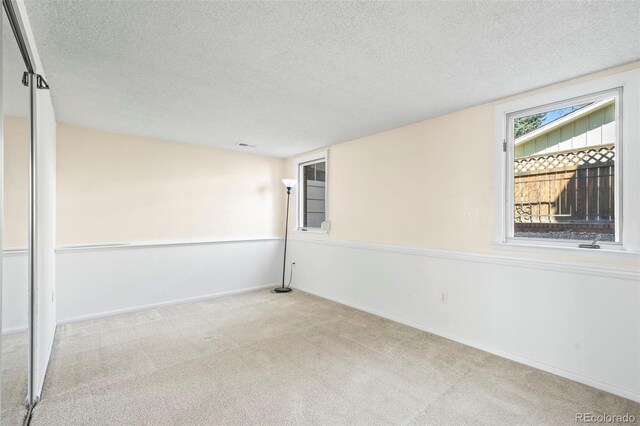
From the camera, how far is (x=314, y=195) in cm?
532

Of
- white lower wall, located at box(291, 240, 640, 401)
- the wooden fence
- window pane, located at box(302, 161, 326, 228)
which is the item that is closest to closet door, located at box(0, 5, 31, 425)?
white lower wall, located at box(291, 240, 640, 401)

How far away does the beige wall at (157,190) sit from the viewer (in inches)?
146

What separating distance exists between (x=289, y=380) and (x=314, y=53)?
2339mm

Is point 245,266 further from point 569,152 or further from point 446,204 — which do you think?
point 569,152

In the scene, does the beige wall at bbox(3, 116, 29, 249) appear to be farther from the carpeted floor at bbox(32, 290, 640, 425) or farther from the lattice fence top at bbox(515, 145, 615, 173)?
the lattice fence top at bbox(515, 145, 615, 173)

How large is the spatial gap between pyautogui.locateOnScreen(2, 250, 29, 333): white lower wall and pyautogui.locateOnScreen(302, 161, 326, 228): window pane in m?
3.77

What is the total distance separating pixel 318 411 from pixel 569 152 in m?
2.77

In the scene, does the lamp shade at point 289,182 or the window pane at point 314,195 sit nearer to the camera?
the lamp shade at point 289,182

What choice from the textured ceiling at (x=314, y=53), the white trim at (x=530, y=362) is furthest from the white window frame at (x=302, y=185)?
the white trim at (x=530, y=362)

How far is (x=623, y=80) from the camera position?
2.20 meters

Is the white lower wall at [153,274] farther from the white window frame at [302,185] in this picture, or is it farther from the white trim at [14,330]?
the white trim at [14,330]

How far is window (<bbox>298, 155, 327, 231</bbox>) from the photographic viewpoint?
16.9 feet

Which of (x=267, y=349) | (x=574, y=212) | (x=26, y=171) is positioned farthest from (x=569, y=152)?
(x=26, y=171)

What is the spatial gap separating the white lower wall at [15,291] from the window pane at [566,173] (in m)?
3.52
